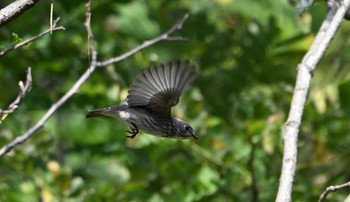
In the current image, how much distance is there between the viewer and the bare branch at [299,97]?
9.24 feet

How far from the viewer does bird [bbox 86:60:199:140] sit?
332cm

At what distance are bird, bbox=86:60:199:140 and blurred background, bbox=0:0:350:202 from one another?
805mm

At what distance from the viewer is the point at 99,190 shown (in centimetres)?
445

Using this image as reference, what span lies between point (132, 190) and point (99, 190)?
238mm

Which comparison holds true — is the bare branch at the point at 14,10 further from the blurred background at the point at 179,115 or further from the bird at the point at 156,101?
the blurred background at the point at 179,115

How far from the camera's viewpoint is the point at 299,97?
10.4 ft

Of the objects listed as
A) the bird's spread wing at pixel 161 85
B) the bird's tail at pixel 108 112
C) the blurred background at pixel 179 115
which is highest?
the blurred background at pixel 179 115

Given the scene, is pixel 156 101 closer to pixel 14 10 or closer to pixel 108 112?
pixel 108 112

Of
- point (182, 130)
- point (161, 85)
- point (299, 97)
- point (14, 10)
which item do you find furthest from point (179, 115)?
point (14, 10)

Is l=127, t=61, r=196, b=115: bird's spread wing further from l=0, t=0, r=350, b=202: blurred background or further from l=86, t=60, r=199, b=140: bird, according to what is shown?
l=0, t=0, r=350, b=202: blurred background

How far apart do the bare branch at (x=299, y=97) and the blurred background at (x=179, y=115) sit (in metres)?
0.99

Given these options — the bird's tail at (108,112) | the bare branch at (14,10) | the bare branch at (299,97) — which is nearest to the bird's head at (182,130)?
the bird's tail at (108,112)

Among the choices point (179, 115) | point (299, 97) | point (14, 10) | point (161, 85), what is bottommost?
point (14, 10)

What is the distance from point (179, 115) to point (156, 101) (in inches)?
55.9
